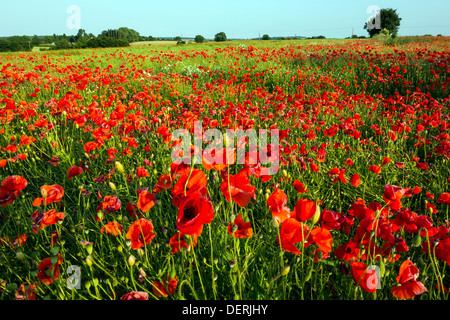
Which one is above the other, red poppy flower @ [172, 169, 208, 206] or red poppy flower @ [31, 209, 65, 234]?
red poppy flower @ [172, 169, 208, 206]

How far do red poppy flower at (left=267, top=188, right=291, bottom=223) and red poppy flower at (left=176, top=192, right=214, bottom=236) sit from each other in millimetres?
308

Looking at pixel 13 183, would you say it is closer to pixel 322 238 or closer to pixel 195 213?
pixel 195 213

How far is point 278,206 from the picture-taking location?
43.5 inches

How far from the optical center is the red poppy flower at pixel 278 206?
Result: 1092 millimetres

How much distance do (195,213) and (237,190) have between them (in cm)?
27

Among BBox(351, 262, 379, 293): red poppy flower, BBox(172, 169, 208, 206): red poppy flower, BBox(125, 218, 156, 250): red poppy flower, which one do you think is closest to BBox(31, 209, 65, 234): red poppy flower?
BBox(125, 218, 156, 250): red poppy flower

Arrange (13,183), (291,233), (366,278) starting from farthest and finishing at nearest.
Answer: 1. (13,183)
2. (291,233)
3. (366,278)

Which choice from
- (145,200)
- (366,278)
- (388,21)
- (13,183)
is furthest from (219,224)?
(388,21)

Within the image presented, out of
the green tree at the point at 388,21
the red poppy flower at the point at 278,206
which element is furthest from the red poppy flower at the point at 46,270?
the green tree at the point at 388,21

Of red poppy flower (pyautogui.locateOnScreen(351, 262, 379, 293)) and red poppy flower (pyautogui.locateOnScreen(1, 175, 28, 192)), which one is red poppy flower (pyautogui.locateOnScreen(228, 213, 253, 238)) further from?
red poppy flower (pyautogui.locateOnScreen(1, 175, 28, 192))

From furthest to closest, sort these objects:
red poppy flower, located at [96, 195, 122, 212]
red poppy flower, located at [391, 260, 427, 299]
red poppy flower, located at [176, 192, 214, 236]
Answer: red poppy flower, located at [96, 195, 122, 212] < red poppy flower, located at [391, 260, 427, 299] < red poppy flower, located at [176, 192, 214, 236]

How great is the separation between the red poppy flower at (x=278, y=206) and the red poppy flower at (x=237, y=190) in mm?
92

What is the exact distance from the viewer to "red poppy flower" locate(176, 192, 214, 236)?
0.86 metres
